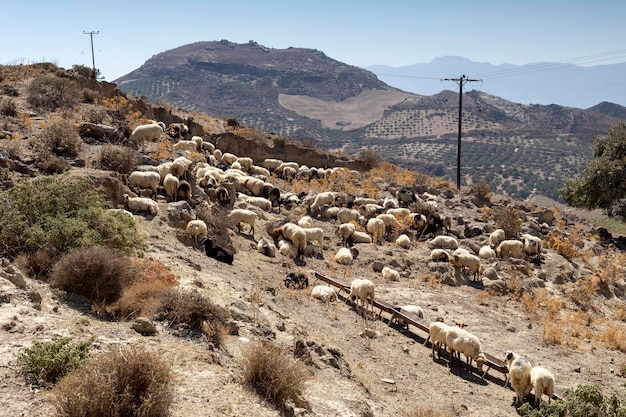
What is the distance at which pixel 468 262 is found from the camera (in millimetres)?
14484

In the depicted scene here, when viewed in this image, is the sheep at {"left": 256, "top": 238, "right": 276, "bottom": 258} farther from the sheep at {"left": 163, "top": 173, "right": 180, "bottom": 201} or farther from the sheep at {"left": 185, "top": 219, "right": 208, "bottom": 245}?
the sheep at {"left": 163, "top": 173, "right": 180, "bottom": 201}

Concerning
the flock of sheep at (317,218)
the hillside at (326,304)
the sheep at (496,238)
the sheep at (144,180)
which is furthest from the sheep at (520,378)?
the sheep at (144,180)

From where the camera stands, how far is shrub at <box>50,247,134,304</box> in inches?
285

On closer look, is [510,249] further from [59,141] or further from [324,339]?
[59,141]

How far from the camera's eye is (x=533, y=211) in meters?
23.3

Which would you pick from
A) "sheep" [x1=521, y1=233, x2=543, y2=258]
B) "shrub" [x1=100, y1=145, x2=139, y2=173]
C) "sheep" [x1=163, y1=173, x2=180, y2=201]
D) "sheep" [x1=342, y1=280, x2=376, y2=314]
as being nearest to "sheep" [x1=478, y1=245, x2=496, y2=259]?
"sheep" [x1=521, y1=233, x2=543, y2=258]

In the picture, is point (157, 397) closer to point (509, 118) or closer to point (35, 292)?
point (35, 292)

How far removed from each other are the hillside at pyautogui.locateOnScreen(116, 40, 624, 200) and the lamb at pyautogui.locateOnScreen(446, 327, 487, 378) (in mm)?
55801

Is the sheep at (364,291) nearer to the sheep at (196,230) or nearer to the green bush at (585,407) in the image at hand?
the sheep at (196,230)

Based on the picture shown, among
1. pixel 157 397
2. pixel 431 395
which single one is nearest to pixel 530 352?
pixel 431 395

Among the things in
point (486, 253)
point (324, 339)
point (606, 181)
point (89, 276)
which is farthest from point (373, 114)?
point (89, 276)

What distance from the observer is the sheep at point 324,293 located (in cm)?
1110

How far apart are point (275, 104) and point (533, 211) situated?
4060 inches

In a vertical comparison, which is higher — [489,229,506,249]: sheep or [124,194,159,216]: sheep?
[124,194,159,216]: sheep
